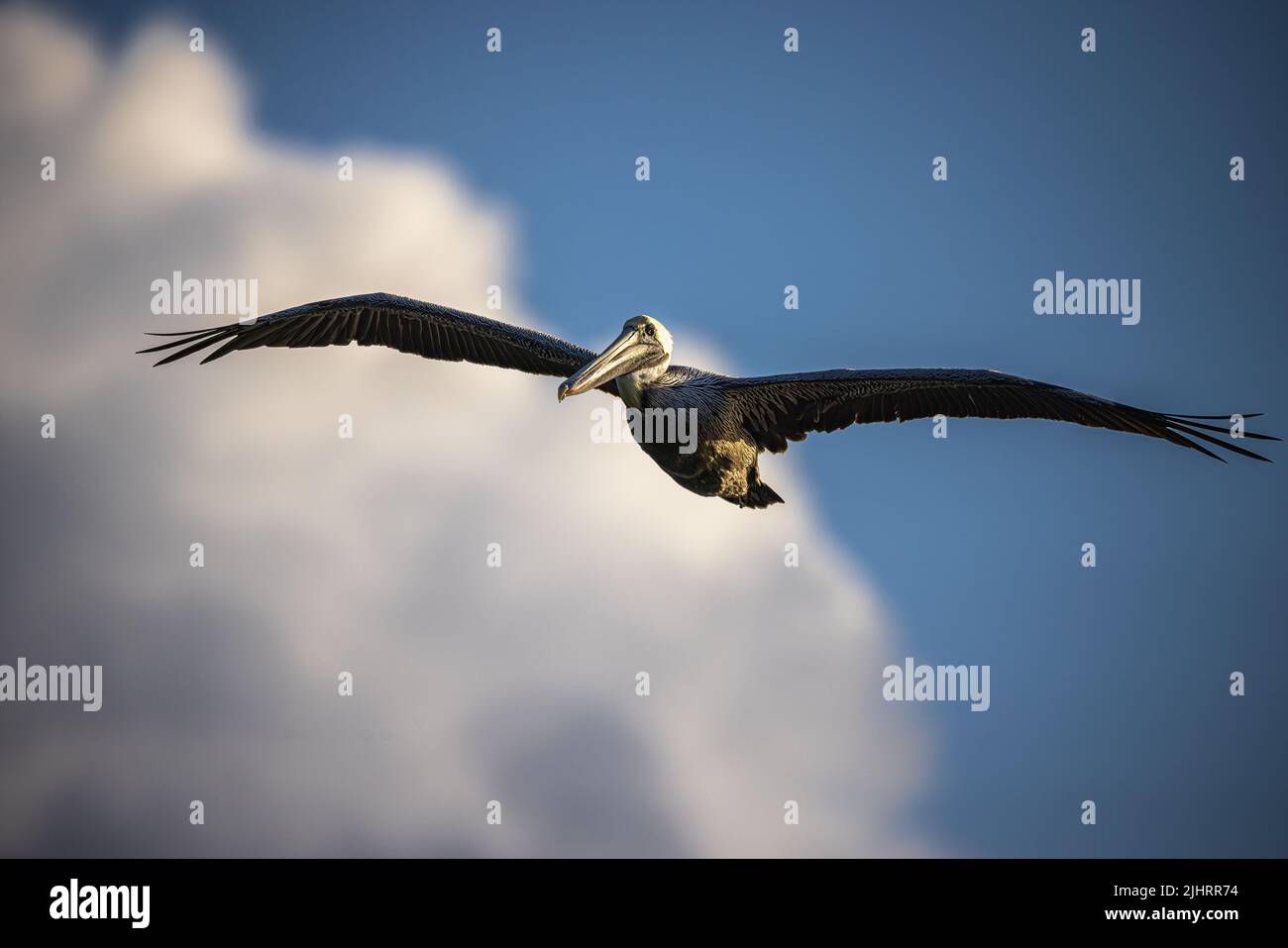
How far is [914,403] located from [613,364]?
3028 mm

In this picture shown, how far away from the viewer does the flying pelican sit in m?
12.0

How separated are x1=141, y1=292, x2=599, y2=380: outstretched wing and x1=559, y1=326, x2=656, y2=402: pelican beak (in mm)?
691

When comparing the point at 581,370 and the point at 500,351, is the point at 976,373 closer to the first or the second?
the point at 581,370

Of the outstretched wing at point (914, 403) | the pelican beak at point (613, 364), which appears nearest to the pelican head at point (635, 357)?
the pelican beak at point (613, 364)

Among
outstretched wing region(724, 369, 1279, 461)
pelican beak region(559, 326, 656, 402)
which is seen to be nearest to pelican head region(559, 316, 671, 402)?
pelican beak region(559, 326, 656, 402)

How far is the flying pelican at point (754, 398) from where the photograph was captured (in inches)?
471

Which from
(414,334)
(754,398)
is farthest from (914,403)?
(414,334)

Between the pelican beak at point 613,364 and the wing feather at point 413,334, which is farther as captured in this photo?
the wing feather at point 413,334

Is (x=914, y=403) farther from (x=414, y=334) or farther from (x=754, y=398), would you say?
(x=414, y=334)

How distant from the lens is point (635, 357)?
12570mm

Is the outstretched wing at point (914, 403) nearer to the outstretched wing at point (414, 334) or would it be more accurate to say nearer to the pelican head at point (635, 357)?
the pelican head at point (635, 357)

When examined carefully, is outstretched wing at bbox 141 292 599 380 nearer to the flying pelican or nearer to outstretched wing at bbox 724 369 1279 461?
the flying pelican
